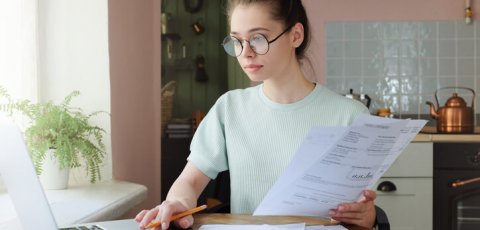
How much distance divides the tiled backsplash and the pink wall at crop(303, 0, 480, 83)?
0.12 feet

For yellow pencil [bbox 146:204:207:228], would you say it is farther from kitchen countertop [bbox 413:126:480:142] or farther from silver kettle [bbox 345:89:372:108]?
silver kettle [bbox 345:89:372:108]

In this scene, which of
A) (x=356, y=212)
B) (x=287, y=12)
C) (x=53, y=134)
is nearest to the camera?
(x=356, y=212)

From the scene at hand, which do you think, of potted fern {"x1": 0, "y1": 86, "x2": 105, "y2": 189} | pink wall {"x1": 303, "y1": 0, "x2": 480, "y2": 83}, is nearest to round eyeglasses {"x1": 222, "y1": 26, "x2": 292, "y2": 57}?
potted fern {"x1": 0, "y1": 86, "x2": 105, "y2": 189}

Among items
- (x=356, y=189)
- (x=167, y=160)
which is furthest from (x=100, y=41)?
(x=167, y=160)

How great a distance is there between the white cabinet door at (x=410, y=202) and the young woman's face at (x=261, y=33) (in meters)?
1.94

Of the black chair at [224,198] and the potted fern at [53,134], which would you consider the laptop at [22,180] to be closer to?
the black chair at [224,198]

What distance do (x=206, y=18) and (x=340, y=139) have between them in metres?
4.24

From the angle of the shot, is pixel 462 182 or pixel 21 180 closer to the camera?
pixel 21 180

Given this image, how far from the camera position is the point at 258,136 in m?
1.58

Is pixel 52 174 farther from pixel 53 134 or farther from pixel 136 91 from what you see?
pixel 136 91

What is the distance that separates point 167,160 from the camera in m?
4.01

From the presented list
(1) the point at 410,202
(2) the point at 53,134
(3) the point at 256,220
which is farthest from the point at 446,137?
(3) the point at 256,220

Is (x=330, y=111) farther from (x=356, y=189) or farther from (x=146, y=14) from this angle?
(x=146, y=14)

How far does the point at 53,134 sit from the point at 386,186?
5.97ft
